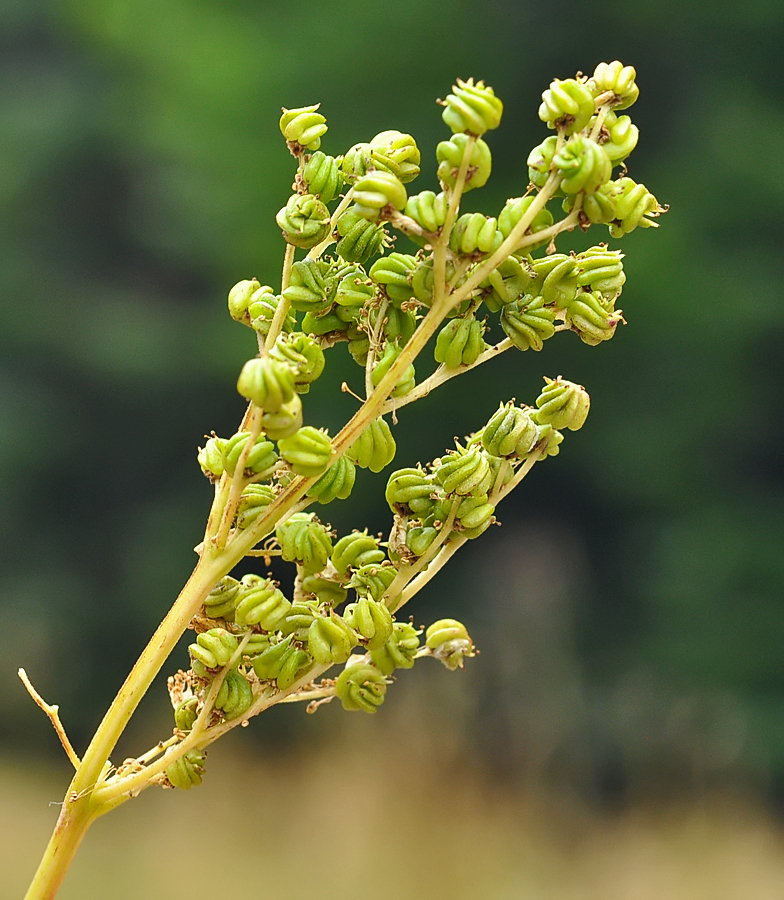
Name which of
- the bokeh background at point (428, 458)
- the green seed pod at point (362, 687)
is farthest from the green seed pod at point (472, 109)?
the bokeh background at point (428, 458)

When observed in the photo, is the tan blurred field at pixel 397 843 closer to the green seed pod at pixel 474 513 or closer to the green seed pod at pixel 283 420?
the green seed pod at pixel 474 513

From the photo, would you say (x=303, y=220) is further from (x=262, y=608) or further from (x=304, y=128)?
(x=262, y=608)

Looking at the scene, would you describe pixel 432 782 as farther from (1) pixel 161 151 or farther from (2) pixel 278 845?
(1) pixel 161 151

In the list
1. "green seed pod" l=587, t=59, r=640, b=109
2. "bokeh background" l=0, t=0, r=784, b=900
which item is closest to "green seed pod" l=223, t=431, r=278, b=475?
"green seed pod" l=587, t=59, r=640, b=109

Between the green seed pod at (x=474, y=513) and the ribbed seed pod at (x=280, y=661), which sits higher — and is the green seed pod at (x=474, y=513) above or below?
above

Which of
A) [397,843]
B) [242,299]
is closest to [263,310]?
[242,299]

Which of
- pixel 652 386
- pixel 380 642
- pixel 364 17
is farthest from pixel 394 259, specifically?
pixel 652 386

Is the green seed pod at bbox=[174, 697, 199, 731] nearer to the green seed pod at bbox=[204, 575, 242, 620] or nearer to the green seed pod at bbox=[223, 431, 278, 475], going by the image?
the green seed pod at bbox=[204, 575, 242, 620]
